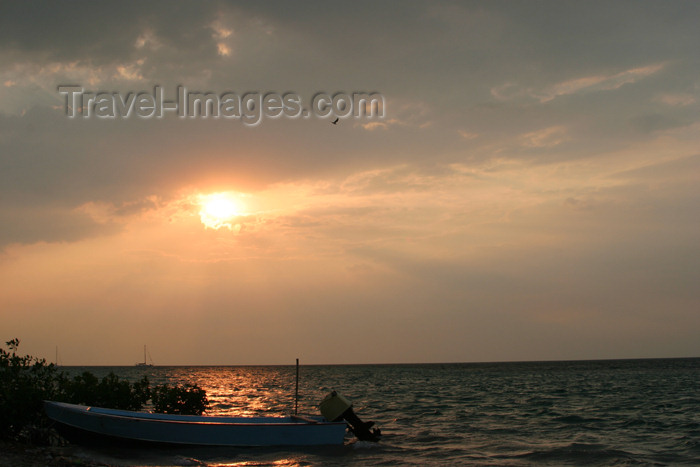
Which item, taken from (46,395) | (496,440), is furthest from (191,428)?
(496,440)

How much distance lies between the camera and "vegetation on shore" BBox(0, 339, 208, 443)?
1916 centimetres

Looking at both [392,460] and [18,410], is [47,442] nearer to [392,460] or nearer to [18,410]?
[18,410]

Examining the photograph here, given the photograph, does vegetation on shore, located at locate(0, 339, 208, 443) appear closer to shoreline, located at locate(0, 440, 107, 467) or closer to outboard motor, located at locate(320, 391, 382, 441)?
shoreline, located at locate(0, 440, 107, 467)

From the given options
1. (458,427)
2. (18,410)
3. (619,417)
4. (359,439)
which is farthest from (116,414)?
(619,417)

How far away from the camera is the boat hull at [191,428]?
20.3 m

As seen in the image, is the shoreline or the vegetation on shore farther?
the vegetation on shore

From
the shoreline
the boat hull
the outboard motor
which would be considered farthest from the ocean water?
the shoreline

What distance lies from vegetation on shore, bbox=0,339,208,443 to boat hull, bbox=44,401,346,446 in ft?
2.11

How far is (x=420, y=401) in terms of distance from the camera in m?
49.2

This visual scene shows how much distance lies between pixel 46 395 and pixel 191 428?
540 centimetres

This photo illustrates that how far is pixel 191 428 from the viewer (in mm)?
21125

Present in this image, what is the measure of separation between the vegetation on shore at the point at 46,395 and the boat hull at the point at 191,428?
2.11 ft

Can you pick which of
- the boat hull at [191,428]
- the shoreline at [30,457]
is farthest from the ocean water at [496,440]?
the shoreline at [30,457]

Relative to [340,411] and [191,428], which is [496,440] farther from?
[191,428]
